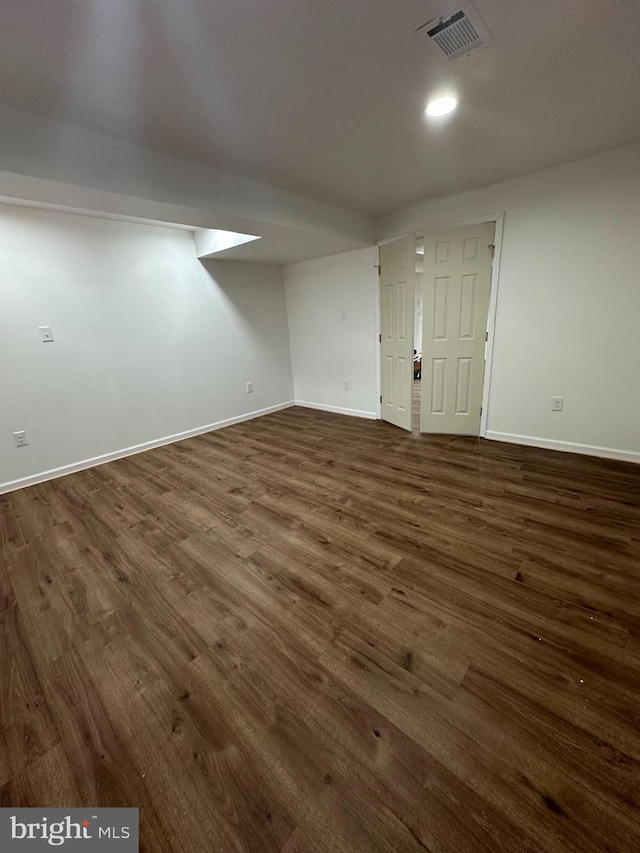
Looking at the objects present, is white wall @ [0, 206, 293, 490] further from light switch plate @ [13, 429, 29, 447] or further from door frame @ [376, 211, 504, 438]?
door frame @ [376, 211, 504, 438]

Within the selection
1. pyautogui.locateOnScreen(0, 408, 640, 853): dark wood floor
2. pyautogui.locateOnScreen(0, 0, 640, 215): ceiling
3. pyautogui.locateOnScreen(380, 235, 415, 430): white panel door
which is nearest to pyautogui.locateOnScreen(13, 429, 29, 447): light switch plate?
pyautogui.locateOnScreen(0, 408, 640, 853): dark wood floor

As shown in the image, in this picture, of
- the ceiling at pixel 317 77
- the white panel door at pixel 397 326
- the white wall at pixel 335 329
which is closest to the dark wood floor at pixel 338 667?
the white panel door at pixel 397 326

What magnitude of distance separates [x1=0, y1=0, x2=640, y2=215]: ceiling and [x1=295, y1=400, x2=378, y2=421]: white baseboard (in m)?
2.77

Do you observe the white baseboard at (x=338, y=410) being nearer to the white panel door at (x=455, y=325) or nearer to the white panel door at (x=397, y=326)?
the white panel door at (x=397, y=326)

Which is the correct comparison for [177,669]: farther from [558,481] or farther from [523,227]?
[523,227]

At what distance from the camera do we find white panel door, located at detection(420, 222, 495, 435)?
321 centimetres

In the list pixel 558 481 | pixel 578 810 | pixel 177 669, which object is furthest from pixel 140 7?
pixel 558 481

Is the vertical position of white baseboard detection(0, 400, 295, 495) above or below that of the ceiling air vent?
below

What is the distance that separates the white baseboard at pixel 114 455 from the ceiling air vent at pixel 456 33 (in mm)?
3940

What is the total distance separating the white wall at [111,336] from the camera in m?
2.95

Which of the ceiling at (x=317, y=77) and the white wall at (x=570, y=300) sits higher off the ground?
the ceiling at (x=317, y=77)

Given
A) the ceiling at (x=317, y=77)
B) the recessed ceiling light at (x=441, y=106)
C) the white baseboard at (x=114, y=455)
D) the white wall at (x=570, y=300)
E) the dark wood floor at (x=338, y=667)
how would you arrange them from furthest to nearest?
the white baseboard at (x=114, y=455) < the white wall at (x=570, y=300) < the recessed ceiling light at (x=441, y=106) < the ceiling at (x=317, y=77) < the dark wood floor at (x=338, y=667)

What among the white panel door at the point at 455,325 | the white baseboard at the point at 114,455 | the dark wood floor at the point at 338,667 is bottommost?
the dark wood floor at the point at 338,667

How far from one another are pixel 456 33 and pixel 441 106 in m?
0.49
